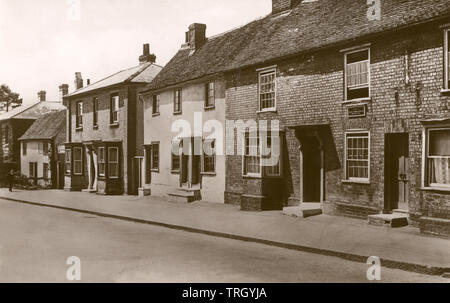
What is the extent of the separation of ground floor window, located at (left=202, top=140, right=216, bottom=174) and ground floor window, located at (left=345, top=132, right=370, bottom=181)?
323 inches

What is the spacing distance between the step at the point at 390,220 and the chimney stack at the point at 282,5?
35.8ft

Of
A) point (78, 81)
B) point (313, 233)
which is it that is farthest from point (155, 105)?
point (313, 233)

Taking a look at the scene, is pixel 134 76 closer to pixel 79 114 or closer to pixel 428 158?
pixel 79 114

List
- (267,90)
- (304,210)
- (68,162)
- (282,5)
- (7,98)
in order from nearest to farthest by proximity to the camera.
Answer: (304,210) < (267,90) < (282,5) < (68,162) < (7,98)

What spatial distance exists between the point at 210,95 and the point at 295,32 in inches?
231

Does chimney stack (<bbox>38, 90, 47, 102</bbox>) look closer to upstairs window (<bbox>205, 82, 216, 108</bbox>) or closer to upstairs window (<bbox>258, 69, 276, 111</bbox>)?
upstairs window (<bbox>205, 82, 216, 108</bbox>)

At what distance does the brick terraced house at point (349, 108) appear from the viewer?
44.2ft

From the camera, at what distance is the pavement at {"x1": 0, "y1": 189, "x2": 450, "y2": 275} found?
1000cm

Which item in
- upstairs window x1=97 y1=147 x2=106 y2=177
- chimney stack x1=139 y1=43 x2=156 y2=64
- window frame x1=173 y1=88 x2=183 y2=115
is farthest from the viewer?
chimney stack x1=139 y1=43 x2=156 y2=64

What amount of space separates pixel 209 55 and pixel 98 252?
16.7 metres

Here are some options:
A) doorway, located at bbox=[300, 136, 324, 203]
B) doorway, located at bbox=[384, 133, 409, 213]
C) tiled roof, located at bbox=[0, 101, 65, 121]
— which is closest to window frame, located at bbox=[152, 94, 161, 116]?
doorway, located at bbox=[300, 136, 324, 203]

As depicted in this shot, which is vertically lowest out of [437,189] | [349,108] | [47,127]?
[437,189]

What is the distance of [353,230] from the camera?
44.7 feet

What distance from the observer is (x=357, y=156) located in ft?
52.9
